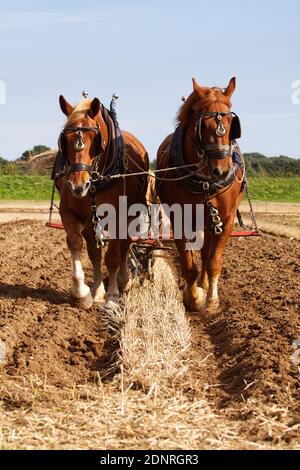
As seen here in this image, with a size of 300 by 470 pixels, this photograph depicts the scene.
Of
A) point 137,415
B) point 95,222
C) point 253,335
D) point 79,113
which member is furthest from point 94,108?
point 137,415

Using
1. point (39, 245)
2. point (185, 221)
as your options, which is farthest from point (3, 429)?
point (39, 245)

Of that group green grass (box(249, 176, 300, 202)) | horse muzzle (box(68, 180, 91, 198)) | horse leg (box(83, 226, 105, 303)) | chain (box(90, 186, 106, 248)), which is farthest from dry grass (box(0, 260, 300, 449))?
green grass (box(249, 176, 300, 202))

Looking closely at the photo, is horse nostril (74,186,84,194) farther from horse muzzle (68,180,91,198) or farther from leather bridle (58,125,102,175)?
leather bridle (58,125,102,175)

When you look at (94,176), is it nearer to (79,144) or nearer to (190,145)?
(79,144)

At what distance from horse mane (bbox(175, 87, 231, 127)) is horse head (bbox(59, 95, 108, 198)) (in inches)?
30.3

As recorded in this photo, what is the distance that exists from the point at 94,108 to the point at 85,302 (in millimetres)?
1833

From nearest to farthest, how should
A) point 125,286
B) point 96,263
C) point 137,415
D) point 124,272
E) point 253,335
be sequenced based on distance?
1. point 137,415
2. point 253,335
3. point 96,263
4. point 124,272
5. point 125,286

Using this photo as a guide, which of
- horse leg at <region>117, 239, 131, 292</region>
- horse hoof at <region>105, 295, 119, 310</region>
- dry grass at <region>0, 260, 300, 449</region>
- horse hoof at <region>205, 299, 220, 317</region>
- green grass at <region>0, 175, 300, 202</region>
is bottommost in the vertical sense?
dry grass at <region>0, 260, 300, 449</region>

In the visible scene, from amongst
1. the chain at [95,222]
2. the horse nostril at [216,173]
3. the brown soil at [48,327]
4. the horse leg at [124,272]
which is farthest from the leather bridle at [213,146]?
the brown soil at [48,327]

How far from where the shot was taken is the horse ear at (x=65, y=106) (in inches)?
292

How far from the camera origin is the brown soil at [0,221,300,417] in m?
5.31

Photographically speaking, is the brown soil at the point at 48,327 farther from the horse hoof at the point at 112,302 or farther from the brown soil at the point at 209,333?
the horse hoof at the point at 112,302

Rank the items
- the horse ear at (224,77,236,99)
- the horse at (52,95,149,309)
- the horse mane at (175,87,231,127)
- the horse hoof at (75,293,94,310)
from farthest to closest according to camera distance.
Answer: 1. the horse hoof at (75,293,94,310)
2. the horse ear at (224,77,236,99)
3. the horse mane at (175,87,231,127)
4. the horse at (52,95,149,309)

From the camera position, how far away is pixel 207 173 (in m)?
7.27
